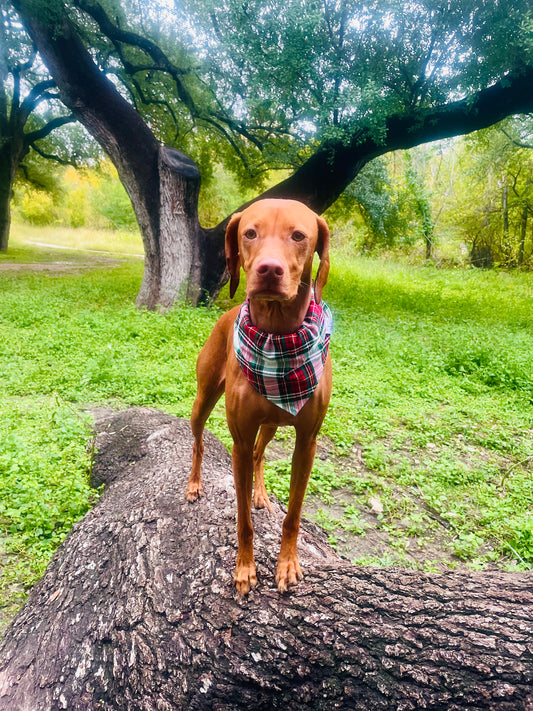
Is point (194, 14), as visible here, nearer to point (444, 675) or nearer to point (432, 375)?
point (432, 375)

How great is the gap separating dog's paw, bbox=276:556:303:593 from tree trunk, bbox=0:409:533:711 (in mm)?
36

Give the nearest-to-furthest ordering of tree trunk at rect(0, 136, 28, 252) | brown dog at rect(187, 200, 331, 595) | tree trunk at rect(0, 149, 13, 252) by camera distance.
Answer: brown dog at rect(187, 200, 331, 595) → tree trunk at rect(0, 136, 28, 252) → tree trunk at rect(0, 149, 13, 252)

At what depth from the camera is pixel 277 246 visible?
156 cm

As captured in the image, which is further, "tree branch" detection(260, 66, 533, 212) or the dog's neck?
"tree branch" detection(260, 66, 533, 212)

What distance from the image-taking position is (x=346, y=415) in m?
4.95

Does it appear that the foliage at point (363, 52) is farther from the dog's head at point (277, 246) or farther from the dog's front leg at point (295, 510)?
the dog's front leg at point (295, 510)

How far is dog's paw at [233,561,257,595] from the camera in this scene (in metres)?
1.89

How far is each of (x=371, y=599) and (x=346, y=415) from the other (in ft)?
10.8

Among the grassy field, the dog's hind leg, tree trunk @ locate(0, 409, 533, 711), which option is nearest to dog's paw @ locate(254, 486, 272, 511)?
the dog's hind leg

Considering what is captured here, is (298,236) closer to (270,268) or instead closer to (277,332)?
(270,268)

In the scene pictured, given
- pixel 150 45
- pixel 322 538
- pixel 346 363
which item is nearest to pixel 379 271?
pixel 150 45

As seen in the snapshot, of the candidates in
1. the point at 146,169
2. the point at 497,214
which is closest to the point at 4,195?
the point at 146,169

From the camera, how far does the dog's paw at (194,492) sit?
254 cm

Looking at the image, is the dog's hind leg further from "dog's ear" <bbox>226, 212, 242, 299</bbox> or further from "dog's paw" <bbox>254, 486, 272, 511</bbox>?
"dog's ear" <bbox>226, 212, 242, 299</bbox>
